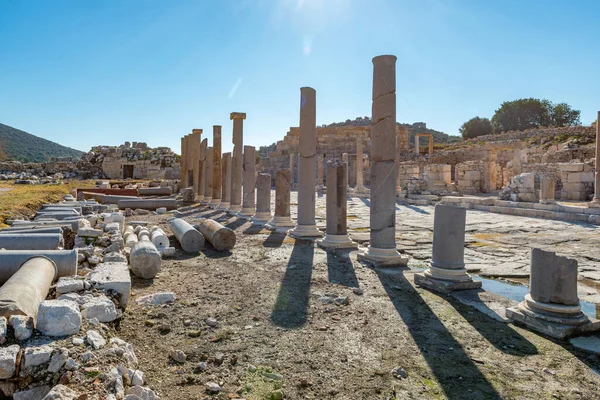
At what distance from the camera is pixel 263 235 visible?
9898 mm

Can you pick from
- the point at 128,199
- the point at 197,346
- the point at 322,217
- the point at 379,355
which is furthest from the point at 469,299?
the point at 128,199

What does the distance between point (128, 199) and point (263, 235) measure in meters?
8.18

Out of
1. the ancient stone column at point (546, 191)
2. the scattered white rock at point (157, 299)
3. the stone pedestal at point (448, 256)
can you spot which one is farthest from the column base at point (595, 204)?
the scattered white rock at point (157, 299)

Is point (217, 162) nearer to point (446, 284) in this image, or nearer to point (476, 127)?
point (446, 284)

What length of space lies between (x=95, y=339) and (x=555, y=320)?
4238 millimetres

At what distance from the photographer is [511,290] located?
17.8 ft

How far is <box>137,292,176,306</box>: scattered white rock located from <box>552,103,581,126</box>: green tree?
53.8 m

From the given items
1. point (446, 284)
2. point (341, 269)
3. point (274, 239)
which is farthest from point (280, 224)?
point (446, 284)

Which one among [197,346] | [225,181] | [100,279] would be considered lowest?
[197,346]

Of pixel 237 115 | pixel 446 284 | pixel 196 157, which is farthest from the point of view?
pixel 196 157

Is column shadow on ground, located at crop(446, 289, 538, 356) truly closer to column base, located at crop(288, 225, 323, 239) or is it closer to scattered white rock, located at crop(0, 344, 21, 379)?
scattered white rock, located at crop(0, 344, 21, 379)

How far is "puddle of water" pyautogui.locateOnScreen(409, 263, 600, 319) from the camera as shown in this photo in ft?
15.3

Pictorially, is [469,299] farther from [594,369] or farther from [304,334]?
[304,334]

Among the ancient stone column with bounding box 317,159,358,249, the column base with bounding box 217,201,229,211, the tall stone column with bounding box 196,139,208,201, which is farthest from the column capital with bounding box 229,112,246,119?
the ancient stone column with bounding box 317,159,358,249
